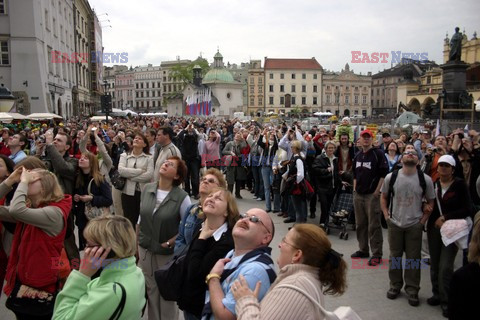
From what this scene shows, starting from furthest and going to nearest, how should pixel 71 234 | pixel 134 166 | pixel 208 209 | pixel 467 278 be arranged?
pixel 134 166, pixel 71 234, pixel 208 209, pixel 467 278

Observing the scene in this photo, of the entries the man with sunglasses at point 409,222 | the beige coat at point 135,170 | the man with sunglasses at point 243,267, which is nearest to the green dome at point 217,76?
the beige coat at point 135,170

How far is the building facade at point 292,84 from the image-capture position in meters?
107

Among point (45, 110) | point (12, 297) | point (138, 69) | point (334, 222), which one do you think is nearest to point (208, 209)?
point (12, 297)

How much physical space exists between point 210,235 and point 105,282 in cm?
96

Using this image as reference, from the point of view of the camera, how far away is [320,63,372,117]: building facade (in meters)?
109

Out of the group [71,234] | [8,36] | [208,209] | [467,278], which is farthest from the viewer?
[8,36]

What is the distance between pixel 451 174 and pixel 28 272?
5057mm

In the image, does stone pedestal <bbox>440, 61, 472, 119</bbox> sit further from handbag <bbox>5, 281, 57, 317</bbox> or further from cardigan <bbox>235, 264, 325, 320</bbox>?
handbag <bbox>5, 281, 57, 317</bbox>

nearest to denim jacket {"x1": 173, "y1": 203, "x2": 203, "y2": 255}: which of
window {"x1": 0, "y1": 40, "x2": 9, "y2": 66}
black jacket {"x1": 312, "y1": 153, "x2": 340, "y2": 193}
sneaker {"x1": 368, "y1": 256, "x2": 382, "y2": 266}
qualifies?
sneaker {"x1": 368, "y1": 256, "x2": 382, "y2": 266}

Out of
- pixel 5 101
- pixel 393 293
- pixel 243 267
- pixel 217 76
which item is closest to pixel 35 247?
pixel 243 267

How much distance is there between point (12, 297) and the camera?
11.4ft

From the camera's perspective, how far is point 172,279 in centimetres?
311

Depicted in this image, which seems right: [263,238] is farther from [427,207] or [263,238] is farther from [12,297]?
[427,207]

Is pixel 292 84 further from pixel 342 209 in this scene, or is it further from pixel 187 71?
pixel 342 209
